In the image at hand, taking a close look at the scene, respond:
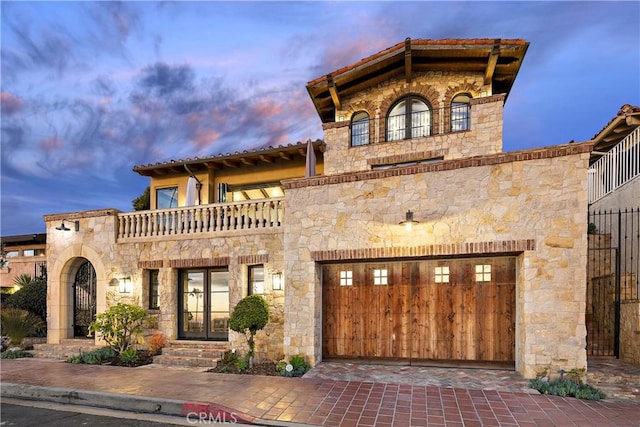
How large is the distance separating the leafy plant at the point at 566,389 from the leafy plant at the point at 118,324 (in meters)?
10.1

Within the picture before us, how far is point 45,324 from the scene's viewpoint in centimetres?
1245

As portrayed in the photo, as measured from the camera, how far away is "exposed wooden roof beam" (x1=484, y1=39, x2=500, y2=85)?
9665 mm

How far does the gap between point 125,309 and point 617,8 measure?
17897 mm

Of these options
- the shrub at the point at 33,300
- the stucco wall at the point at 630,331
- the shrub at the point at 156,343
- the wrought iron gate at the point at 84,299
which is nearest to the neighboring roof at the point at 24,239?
the shrub at the point at 33,300

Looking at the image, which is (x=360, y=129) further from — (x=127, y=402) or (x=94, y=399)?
(x=94, y=399)

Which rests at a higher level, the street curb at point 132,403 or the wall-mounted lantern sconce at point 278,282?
the wall-mounted lantern sconce at point 278,282

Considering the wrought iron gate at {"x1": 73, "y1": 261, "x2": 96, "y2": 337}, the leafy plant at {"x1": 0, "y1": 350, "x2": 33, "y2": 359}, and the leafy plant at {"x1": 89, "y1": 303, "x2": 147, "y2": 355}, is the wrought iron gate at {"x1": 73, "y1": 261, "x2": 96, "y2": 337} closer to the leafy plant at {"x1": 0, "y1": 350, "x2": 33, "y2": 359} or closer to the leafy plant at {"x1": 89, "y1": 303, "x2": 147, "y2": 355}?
the leafy plant at {"x1": 0, "y1": 350, "x2": 33, "y2": 359}

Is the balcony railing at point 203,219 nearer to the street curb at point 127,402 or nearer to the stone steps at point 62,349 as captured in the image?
the stone steps at point 62,349

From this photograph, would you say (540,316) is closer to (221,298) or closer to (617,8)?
(221,298)

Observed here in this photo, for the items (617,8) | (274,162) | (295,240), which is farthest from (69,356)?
(617,8)

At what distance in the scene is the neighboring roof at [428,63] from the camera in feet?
32.7

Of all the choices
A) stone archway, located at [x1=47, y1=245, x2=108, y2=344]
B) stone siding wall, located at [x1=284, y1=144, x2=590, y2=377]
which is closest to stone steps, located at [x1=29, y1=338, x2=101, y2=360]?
stone archway, located at [x1=47, y1=245, x2=108, y2=344]

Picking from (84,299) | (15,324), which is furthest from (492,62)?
(15,324)

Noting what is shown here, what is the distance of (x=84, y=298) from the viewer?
12148 millimetres
